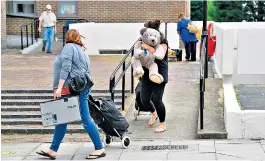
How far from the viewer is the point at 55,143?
8.47 m

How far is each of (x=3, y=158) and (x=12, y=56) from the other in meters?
11.8

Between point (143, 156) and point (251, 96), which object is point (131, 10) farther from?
point (143, 156)

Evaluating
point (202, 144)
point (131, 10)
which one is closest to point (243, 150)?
point (202, 144)

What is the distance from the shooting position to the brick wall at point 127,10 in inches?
941

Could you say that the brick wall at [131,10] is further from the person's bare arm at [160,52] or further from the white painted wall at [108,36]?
the person's bare arm at [160,52]

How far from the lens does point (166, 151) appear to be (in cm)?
862

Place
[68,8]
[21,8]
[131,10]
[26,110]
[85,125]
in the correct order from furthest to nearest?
[21,8], [68,8], [131,10], [26,110], [85,125]

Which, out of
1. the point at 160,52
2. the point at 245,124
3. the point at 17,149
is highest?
the point at 160,52

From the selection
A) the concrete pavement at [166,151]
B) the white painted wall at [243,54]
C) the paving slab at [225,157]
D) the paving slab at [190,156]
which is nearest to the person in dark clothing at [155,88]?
the concrete pavement at [166,151]

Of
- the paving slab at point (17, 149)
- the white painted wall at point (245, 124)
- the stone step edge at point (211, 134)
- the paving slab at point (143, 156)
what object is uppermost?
the white painted wall at point (245, 124)

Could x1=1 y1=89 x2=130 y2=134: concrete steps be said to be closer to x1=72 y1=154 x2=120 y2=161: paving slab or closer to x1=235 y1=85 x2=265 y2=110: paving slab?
x1=72 y1=154 x2=120 y2=161: paving slab

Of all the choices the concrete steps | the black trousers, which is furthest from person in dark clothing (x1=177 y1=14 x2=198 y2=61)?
the concrete steps

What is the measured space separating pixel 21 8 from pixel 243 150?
1896 cm

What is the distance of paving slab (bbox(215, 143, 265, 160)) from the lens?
8.08 metres
